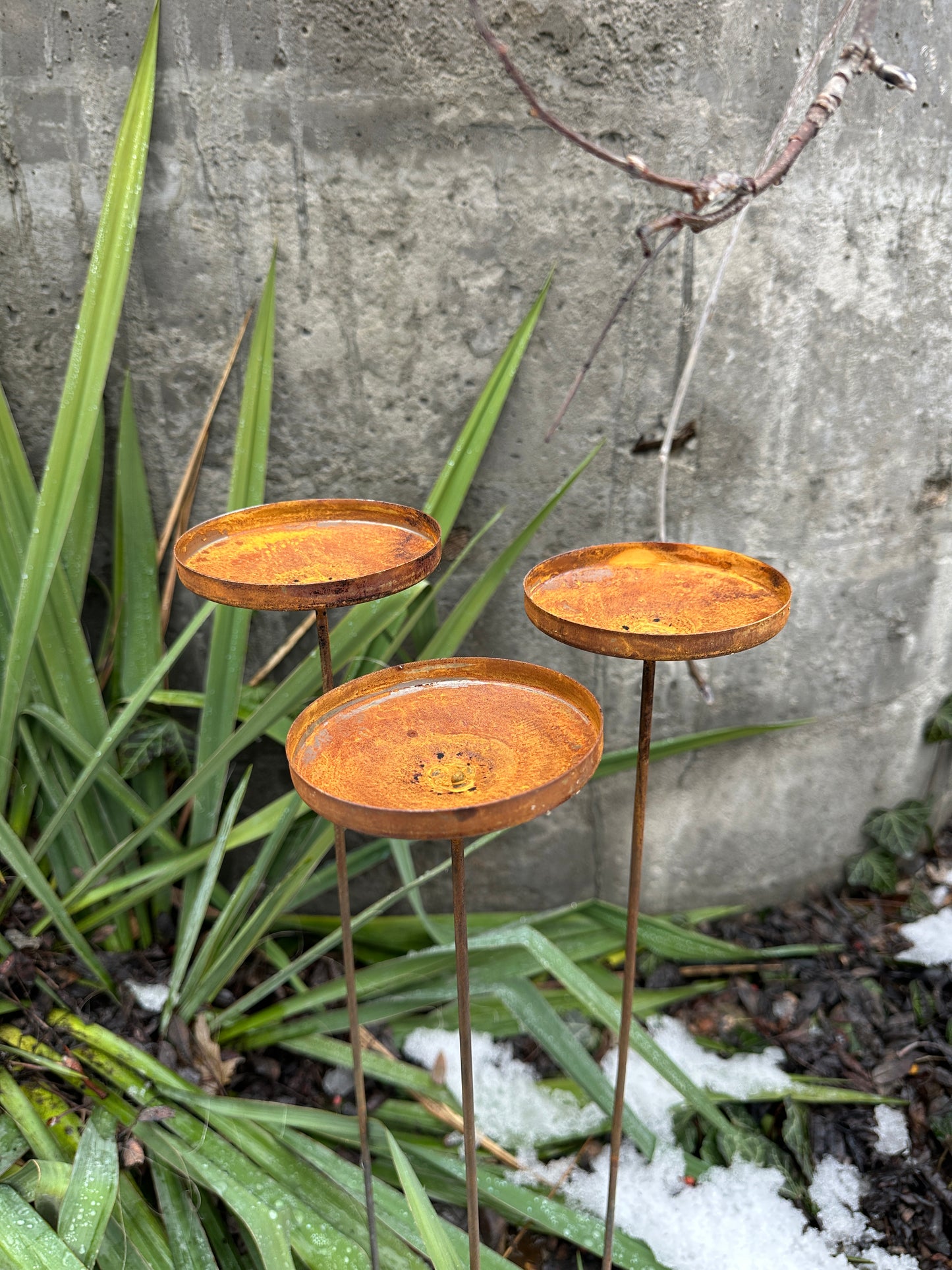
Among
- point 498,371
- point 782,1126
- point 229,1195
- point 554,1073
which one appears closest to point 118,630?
point 498,371

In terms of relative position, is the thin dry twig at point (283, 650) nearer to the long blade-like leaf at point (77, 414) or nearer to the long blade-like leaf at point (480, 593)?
the long blade-like leaf at point (480, 593)

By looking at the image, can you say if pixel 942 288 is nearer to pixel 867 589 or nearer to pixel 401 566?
pixel 867 589

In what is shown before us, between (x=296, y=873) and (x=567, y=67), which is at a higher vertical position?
(x=567, y=67)

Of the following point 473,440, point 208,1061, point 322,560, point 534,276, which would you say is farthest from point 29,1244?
point 534,276

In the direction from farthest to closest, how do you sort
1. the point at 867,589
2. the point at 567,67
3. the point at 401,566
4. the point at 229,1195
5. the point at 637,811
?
the point at 867,589 < the point at 567,67 < the point at 229,1195 < the point at 637,811 < the point at 401,566

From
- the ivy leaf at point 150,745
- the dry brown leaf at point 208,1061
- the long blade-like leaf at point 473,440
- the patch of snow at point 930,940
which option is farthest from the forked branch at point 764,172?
the patch of snow at point 930,940
